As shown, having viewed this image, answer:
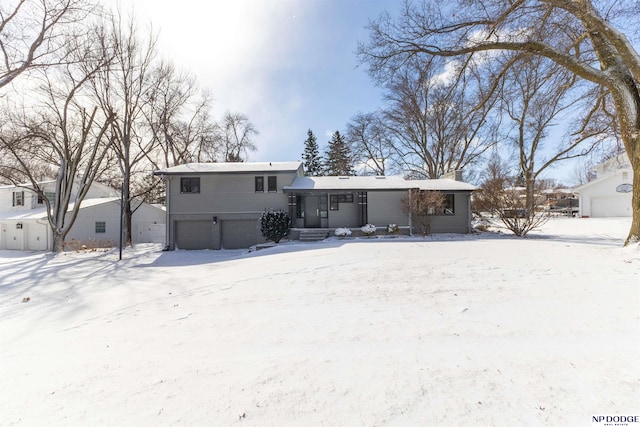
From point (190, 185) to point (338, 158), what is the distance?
79.6 ft

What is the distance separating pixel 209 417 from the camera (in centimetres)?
217

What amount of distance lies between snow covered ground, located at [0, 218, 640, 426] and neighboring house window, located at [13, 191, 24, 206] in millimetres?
24239

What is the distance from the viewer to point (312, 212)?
16844 millimetres

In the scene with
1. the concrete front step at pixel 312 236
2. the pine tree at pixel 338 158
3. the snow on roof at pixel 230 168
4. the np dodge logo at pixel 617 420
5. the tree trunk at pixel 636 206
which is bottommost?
the np dodge logo at pixel 617 420

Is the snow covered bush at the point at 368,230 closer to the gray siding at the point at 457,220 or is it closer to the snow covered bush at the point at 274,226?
the gray siding at the point at 457,220

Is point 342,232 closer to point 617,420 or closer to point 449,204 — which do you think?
point 449,204

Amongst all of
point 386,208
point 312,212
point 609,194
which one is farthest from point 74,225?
point 609,194

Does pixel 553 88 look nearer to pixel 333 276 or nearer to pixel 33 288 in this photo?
pixel 333 276

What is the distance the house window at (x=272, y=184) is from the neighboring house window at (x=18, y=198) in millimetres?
22556

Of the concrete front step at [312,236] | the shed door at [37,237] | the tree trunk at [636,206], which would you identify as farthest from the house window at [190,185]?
the tree trunk at [636,206]

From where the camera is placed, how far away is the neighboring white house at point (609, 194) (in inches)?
917

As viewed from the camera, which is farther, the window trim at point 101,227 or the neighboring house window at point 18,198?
the neighboring house window at point 18,198

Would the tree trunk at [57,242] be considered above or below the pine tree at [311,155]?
below

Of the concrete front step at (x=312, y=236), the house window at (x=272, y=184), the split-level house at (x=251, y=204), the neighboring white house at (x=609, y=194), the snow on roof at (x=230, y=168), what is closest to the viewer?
the concrete front step at (x=312, y=236)
